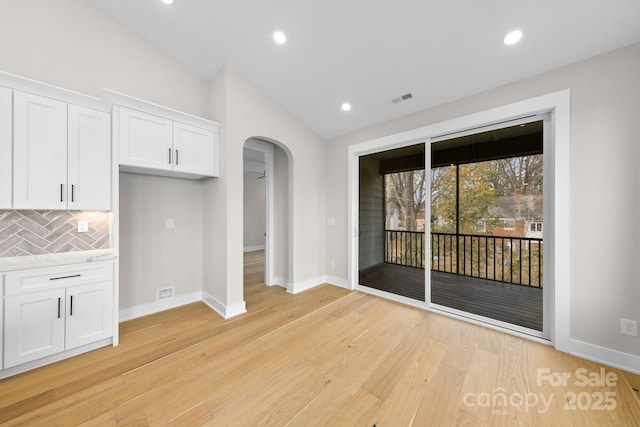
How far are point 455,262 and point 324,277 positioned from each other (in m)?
2.17

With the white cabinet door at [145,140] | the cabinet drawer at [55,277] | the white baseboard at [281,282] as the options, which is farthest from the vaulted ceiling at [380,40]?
the white baseboard at [281,282]

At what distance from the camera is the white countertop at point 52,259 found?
182cm

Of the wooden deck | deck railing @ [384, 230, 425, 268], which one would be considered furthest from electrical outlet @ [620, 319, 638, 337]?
deck railing @ [384, 230, 425, 268]

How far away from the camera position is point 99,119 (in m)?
2.21

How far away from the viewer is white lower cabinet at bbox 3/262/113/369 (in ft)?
5.79

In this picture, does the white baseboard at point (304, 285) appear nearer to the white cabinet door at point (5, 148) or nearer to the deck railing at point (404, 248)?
the deck railing at point (404, 248)

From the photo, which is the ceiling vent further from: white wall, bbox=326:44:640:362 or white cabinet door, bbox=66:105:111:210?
white cabinet door, bbox=66:105:111:210

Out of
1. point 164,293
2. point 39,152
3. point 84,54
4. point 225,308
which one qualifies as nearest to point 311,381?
point 225,308

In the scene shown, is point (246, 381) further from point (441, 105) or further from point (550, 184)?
point (441, 105)

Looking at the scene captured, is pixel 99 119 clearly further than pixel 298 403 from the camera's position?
Yes

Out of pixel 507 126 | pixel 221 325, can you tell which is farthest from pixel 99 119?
pixel 507 126

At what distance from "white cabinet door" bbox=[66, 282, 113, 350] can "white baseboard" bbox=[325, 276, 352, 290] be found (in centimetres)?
291

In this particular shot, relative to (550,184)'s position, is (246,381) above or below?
below

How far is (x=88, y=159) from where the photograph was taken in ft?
7.09
